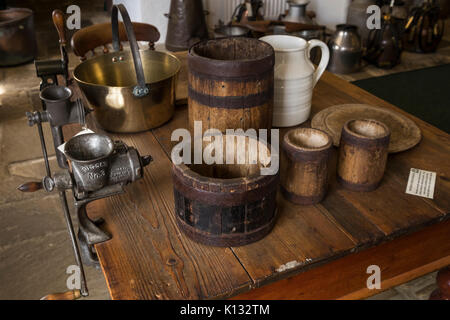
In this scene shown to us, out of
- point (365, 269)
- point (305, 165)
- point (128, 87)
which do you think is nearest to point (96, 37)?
point (128, 87)

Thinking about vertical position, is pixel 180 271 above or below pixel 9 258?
above

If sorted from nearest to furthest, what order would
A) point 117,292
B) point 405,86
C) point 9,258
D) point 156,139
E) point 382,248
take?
point 117,292 → point 382,248 → point 156,139 → point 9,258 → point 405,86

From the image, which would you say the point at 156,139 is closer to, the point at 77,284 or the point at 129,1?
the point at 77,284

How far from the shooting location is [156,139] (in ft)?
4.56

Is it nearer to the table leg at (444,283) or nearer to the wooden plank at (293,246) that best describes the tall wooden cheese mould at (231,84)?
the wooden plank at (293,246)

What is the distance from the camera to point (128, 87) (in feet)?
4.08

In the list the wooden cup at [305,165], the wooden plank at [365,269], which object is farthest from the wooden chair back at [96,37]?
the wooden plank at [365,269]

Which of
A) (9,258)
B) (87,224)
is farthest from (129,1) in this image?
(87,224)

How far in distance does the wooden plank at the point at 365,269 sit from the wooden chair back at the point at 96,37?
150cm

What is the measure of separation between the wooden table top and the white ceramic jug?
0.81 feet

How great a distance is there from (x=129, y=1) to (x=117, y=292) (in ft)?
15.2

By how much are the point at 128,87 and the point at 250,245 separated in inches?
23.2

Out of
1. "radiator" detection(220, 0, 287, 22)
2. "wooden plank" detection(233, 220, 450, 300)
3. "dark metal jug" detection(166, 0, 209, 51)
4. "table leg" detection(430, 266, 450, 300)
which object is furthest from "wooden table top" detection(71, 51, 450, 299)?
"radiator" detection(220, 0, 287, 22)

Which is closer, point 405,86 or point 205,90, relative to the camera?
point 205,90
